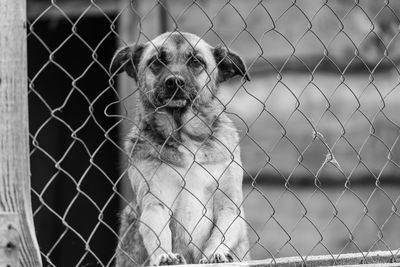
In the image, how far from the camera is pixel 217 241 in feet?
14.5

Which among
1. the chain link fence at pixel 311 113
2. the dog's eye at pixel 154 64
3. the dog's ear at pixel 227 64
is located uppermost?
the dog's eye at pixel 154 64

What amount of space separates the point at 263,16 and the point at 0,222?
14.4ft

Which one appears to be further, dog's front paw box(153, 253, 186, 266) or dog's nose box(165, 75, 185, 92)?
dog's nose box(165, 75, 185, 92)

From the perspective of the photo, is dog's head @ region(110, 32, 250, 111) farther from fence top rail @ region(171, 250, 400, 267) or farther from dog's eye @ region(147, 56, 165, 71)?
fence top rail @ region(171, 250, 400, 267)

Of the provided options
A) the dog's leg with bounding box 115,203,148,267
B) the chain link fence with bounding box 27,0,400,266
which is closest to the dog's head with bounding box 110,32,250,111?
the dog's leg with bounding box 115,203,148,267

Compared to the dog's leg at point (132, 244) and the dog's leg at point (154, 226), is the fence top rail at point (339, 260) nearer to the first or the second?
the dog's leg at point (154, 226)

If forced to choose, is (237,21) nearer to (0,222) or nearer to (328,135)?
(328,135)

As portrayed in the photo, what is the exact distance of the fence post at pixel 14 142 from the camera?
275cm

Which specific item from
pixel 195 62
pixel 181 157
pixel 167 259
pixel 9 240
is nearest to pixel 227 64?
pixel 195 62

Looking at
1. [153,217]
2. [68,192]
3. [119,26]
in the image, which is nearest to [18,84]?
[153,217]

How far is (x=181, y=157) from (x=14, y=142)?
1.91m

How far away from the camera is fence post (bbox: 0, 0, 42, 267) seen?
2.75 m

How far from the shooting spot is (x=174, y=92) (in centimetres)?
453

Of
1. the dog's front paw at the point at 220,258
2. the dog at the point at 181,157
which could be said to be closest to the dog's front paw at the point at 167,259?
Result: the dog's front paw at the point at 220,258
